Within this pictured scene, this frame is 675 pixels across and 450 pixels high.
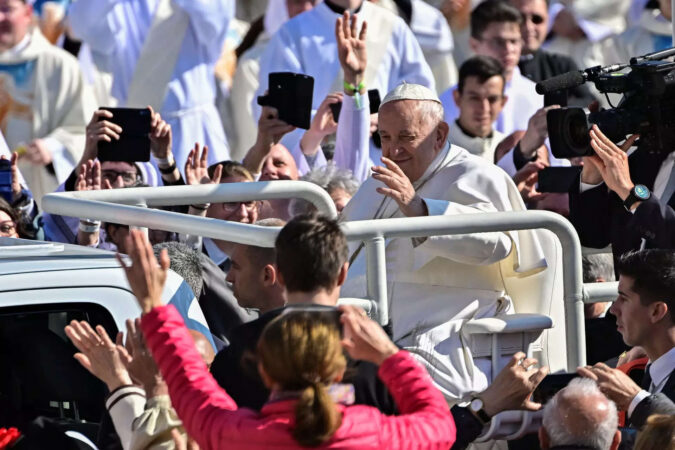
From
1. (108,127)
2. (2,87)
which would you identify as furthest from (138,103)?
(108,127)

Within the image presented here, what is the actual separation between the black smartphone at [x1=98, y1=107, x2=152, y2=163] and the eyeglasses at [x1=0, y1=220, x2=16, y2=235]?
77cm

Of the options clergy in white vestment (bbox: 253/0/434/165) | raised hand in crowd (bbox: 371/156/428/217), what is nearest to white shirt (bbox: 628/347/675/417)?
raised hand in crowd (bbox: 371/156/428/217)

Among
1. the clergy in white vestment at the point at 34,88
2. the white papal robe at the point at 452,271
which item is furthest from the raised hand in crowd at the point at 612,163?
the clergy in white vestment at the point at 34,88

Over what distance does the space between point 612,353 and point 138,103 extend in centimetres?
518

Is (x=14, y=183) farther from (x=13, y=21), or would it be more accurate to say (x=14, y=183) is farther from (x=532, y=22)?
(x=532, y=22)

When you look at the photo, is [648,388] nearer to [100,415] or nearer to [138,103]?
[100,415]

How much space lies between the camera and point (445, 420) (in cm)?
350

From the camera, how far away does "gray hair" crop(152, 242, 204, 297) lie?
550 cm

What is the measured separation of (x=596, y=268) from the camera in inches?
261

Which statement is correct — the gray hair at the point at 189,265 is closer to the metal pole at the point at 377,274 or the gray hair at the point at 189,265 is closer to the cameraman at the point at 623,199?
the metal pole at the point at 377,274

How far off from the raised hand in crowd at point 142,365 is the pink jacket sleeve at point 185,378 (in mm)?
236

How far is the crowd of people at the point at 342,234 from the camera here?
3.49m

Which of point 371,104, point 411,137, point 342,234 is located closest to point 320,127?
point 371,104

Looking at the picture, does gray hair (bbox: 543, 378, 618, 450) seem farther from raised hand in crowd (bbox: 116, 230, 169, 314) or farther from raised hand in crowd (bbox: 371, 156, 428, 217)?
raised hand in crowd (bbox: 116, 230, 169, 314)
